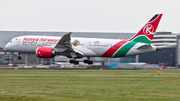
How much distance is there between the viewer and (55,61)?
113 metres

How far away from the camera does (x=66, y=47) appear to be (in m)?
48.1

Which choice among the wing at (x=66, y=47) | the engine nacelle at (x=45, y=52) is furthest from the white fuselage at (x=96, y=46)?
the engine nacelle at (x=45, y=52)

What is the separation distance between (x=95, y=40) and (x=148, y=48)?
890 cm

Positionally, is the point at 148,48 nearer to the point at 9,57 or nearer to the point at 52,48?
the point at 52,48

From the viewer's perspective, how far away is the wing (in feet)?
154

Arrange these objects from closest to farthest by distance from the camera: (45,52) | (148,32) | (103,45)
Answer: (45,52) < (103,45) < (148,32)

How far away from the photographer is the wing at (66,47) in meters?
47.0

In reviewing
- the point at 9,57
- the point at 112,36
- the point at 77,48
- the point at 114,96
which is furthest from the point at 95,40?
the point at 112,36

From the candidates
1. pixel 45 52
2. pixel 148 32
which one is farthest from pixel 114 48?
pixel 45 52
